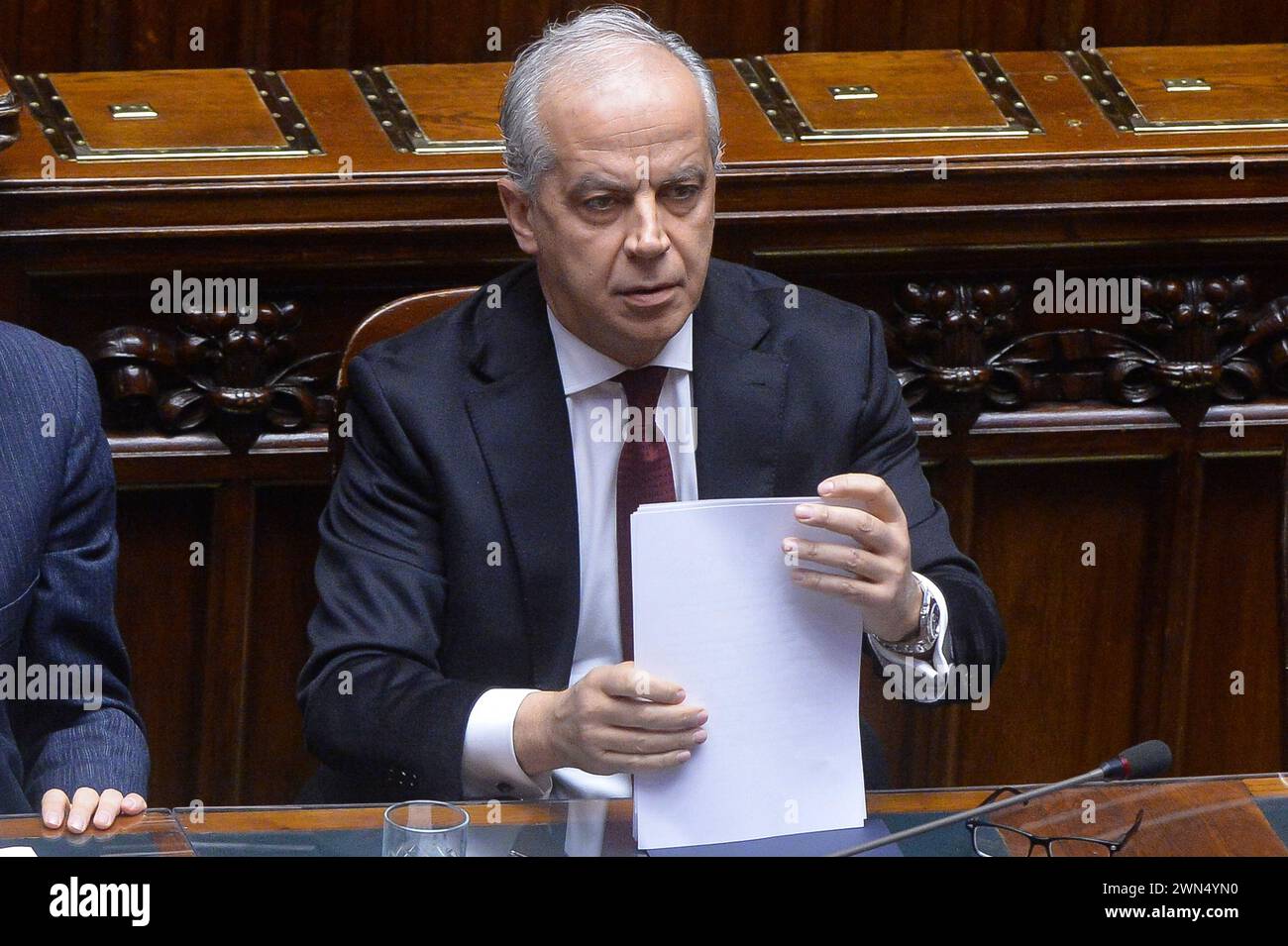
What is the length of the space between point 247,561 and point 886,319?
39.9 inches

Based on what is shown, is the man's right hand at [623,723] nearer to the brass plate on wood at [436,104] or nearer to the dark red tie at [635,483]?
the dark red tie at [635,483]

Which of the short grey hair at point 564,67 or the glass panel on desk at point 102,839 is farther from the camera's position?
the short grey hair at point 564,67

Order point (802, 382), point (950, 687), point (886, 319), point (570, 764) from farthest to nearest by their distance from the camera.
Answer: point (886, 319)
point (802, 382)
point (950, 687)
point (570, 764)

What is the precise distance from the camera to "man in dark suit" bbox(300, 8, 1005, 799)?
2010 millimetres

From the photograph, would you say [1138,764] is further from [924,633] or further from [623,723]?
[623,723]

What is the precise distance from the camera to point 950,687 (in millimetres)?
→ 2027

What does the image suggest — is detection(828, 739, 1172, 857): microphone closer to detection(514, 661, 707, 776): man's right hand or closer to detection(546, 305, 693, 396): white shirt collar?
detection(514, 661, 707, 776): man's right hand

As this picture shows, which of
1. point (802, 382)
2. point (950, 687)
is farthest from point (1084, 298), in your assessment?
point (950, 687)

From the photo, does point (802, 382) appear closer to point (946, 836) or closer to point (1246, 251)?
point (946, 836)

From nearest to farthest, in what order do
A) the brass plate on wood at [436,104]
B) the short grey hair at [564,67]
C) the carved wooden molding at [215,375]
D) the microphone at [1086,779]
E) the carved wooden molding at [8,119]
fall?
the microphone at [1086,779] → the short grey hair at [564,67] → the carved wooden molding at [8,119] → the carved wooden molding at [215,375] → the brass plate on wood at [436,104]

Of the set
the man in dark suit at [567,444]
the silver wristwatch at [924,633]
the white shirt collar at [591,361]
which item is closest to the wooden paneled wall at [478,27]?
the man in dark suit at [567,444]

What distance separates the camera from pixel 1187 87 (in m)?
3.17

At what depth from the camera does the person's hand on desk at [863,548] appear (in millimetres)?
1715

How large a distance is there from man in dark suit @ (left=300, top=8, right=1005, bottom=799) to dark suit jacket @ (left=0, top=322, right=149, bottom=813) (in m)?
0.21
